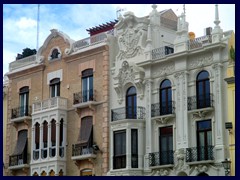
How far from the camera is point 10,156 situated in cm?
3525

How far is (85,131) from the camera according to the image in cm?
3209

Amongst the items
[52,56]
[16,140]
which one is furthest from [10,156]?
[52,56]

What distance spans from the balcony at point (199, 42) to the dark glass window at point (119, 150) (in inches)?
193

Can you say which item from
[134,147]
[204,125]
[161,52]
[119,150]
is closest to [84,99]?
[119,150]

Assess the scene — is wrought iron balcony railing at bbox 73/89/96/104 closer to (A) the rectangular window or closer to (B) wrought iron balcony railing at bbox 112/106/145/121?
(B) wrought iron balcony railing at bbox 112/106/145/121

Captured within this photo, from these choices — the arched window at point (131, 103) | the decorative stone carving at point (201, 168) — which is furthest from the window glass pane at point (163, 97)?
the decorative stone carving at point (201, 168)

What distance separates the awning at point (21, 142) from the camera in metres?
34.8

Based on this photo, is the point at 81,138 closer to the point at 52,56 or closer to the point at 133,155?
the point at 133,155

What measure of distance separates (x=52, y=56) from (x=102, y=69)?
4.15m

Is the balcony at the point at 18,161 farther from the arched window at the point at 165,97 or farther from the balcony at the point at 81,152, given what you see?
the arched window at the point at 165,97

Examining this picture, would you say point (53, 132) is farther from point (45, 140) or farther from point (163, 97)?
point (163, 97)

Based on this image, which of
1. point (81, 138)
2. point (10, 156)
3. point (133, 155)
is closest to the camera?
point (133, 155)
